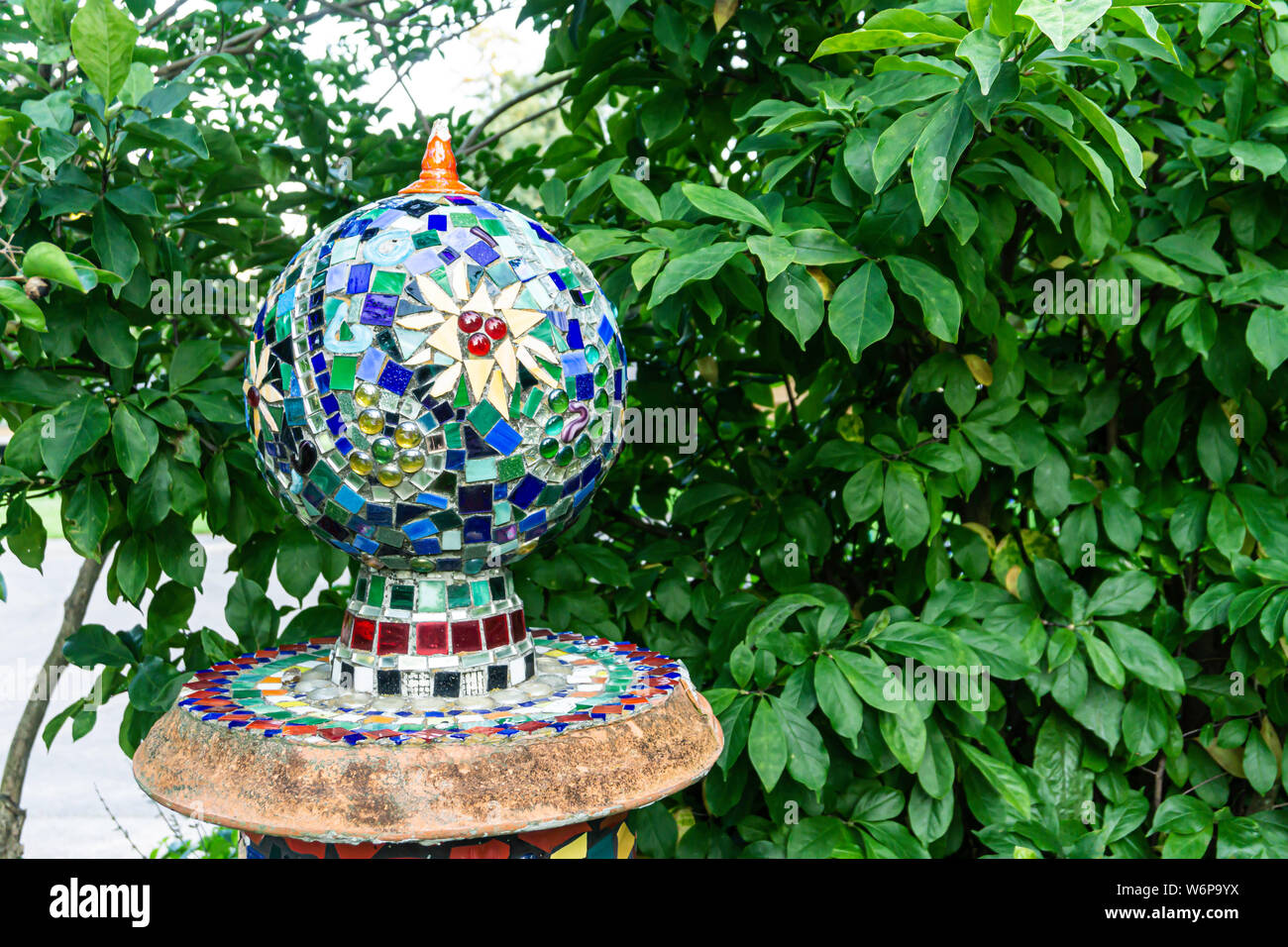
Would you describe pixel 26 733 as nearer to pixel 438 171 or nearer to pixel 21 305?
pixel 21 305

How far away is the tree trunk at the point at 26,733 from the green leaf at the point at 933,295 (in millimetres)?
1765

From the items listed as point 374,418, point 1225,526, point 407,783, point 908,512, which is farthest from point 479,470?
point 1225,526

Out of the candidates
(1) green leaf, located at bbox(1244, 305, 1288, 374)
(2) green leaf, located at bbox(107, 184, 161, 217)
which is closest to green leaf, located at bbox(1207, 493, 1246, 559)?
(1) green leaf, located at bbox(1244, 305, 1288, 374)

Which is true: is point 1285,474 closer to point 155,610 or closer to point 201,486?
point 201,486

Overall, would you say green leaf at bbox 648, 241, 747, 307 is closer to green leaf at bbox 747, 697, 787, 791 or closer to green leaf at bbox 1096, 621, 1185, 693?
green leaf at bbox 747, 697, 787, 791

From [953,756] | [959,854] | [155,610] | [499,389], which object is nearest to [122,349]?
[155,610]

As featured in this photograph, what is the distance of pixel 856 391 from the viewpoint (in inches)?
86.4

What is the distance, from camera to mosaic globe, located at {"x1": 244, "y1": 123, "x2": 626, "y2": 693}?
1.25 meters

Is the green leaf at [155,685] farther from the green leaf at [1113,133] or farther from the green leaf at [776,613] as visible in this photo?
the green leaf at [1113,133]

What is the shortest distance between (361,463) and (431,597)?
24 centimetres

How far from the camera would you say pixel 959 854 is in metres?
2.15

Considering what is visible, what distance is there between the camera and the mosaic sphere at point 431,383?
49.0 inches

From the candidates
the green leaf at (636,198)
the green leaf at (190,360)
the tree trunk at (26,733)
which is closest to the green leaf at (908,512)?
the green leaf at (636,198)

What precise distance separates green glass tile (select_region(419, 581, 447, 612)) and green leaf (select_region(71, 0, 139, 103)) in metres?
0.86
